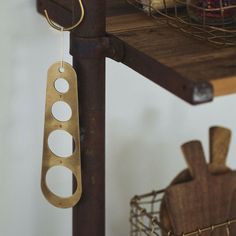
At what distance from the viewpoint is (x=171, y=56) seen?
0.60 m

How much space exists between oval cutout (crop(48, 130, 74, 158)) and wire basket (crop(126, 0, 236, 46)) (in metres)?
0.24

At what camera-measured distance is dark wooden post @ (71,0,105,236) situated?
653 millimetres

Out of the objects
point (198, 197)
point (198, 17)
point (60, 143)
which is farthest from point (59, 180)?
point (198, 17)

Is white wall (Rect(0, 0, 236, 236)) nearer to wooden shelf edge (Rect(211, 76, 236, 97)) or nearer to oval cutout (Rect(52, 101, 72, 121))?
oval cutout (Rect(52, 101, 72, 121))

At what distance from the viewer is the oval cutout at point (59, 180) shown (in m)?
0.92

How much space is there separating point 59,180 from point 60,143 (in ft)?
0.21

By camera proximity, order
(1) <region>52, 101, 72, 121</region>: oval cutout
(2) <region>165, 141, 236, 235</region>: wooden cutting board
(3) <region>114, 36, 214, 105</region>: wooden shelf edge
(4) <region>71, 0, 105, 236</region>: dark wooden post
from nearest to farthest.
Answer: (3) <region>114, 36, 214, 105</region>: wooden shelf edge < (4) <region>71, 0, 105, 236</region>: dark wooden post < (2) <region>165, 141, 236, 235</region>: wooden cutting board < (1) <region>52, 101, 72, 121</region>: oval cutout

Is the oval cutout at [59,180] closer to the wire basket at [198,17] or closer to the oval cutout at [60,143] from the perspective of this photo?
the oval cutout at [60,143]

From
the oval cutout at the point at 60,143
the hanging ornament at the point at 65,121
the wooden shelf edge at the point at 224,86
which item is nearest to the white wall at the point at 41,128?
the oval cutout at the point at 60,143

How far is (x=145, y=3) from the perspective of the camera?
0.75 meters

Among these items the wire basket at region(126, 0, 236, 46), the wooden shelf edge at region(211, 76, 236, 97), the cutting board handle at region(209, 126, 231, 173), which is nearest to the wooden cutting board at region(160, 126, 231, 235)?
the cutting board handle at region(209, 126, 231, 173)

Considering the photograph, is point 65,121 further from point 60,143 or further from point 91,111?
point 60,143

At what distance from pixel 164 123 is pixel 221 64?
0.42 meters

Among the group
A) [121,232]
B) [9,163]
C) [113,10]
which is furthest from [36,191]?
[113,10]
